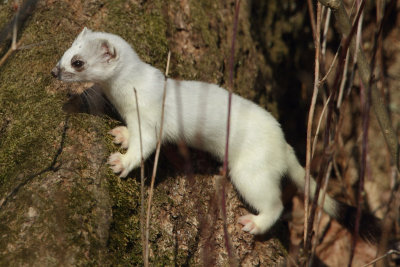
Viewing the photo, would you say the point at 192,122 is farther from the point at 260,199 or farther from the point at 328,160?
the point at 328,160

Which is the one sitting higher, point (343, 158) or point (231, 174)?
point (231, 174)

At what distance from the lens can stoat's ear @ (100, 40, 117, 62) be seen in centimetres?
284

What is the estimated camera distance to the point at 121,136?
9.53 ft

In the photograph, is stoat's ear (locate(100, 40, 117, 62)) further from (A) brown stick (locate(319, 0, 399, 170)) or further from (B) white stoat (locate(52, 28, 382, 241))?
(A) brown stick (locate(319, 0, 399, 170))

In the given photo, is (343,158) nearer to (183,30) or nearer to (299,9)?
(299,9)

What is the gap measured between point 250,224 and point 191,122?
2.88 ft

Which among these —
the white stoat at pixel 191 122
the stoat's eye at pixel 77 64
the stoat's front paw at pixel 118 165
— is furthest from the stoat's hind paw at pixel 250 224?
the stoat's eye at pixel 77 64

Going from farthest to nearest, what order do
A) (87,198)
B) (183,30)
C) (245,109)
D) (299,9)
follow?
(299,9)
(183,30)
(245,109)
(87,198)

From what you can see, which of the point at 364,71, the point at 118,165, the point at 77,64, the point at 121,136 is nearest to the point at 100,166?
the point at 118,165

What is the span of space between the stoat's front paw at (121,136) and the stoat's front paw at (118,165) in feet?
0.62

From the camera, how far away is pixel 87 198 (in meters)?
2.45

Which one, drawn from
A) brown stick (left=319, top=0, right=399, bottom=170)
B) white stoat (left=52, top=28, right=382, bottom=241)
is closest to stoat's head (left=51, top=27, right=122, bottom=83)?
white stoat (left=52, top=28, right=382, bottom=241)

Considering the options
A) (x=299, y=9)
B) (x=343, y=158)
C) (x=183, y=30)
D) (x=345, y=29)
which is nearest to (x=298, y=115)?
(x=343, y=158)

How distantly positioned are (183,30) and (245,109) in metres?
1.13
